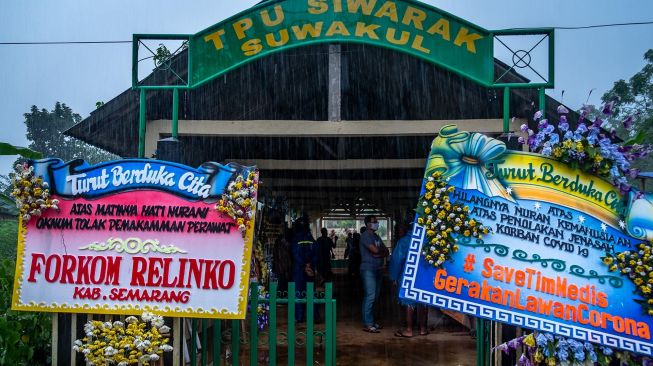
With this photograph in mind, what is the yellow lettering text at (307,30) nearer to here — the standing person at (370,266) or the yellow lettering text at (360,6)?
the yellow lettering text at (360,6)

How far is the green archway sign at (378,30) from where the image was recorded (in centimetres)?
571

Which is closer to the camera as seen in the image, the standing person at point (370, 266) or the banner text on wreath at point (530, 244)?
the banner text on wreath at point (530, 244)

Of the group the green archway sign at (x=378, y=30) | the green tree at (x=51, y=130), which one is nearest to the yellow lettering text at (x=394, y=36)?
the green archway sign at (x=378, y=30)

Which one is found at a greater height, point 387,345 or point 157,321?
point 157,321

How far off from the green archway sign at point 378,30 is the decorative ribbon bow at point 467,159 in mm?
1189

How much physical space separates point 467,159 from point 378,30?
1.67m

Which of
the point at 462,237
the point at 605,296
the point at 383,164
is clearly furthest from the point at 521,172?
the point at 383,164

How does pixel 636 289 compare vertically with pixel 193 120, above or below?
below

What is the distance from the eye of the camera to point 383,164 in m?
11.0

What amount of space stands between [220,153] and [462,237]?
652 cm

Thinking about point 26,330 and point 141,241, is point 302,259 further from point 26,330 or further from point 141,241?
point 141,241

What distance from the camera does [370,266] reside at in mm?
8703

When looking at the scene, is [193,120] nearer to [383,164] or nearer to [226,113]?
[226,113]

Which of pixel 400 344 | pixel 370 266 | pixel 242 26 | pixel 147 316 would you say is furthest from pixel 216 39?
pixel 400 344
